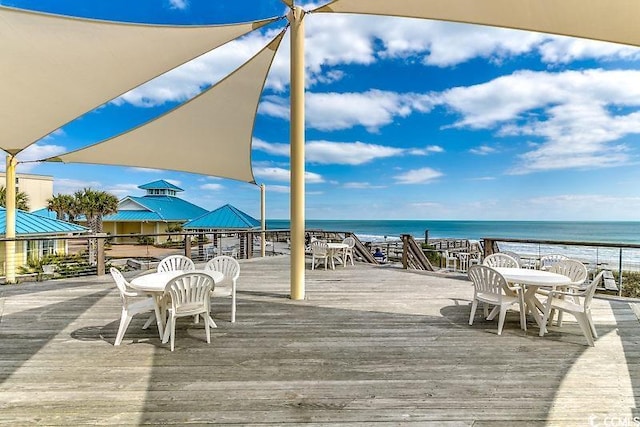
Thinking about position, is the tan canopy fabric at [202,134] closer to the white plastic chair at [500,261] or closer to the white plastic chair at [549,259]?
the white plastic chair at [500,261]

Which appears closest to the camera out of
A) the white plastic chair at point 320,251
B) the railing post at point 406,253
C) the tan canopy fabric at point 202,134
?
the tan canopy fabric at point 202,134

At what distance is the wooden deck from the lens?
2053 millimetres

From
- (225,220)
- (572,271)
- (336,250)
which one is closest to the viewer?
(572,271)

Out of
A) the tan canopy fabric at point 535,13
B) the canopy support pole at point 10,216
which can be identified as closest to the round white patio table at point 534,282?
the tan canopy fabric at point 535,13

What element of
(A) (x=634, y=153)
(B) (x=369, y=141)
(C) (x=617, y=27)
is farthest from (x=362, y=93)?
→ (A) (x=634, y=153)

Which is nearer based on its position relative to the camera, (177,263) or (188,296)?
(188,296)

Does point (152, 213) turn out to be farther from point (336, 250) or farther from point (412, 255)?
point (412, 255)

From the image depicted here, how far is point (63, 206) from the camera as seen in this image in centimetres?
2244

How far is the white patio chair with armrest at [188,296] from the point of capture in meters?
3.10

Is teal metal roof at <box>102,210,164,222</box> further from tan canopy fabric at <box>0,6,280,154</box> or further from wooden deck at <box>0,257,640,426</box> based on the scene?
wooden deck at <box>0,257,640,426</box>

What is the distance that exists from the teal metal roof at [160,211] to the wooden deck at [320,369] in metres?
18.9

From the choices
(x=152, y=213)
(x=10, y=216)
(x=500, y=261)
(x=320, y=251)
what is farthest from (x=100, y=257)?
(x=152, y=213)

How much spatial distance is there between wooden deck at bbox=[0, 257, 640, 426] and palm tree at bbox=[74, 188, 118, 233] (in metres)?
18.5

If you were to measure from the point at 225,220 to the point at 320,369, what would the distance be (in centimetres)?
1218
